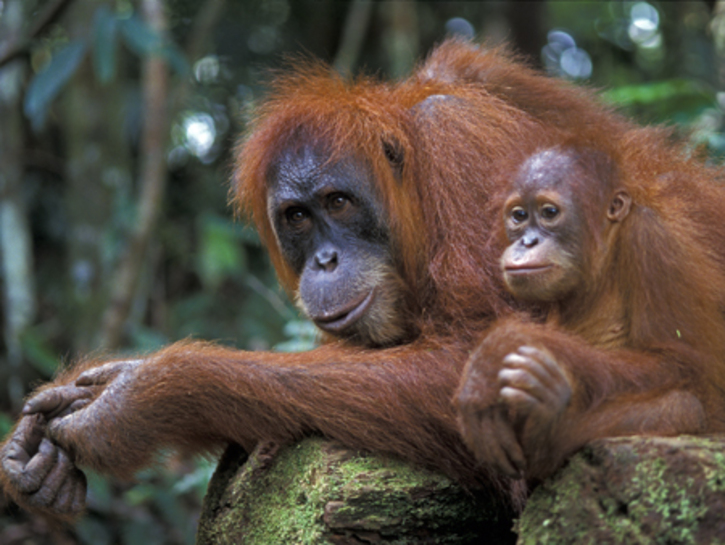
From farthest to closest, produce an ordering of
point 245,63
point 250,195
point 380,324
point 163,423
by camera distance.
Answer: point 245,63, point 250,195, point 380,324, point 163,423

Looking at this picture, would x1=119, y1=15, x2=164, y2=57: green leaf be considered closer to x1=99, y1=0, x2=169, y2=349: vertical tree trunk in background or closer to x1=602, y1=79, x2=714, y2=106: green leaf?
x1=99, y1=0, x2=169, y2=349: vertical tree trunk in background

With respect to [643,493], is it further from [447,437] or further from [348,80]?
[348,80]

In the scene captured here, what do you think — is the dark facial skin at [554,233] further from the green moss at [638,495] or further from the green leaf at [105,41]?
the green leaf at [105,41]

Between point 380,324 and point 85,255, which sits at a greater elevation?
point 380,324

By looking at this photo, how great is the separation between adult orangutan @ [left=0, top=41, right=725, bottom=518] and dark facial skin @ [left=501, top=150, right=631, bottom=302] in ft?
0.55

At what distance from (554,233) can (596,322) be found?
30 cm

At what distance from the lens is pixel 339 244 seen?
3.07m

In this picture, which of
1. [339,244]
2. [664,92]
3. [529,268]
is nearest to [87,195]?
[339,244]

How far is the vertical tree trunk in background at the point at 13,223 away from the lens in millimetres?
6406

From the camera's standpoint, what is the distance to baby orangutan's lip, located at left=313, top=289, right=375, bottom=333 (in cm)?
297

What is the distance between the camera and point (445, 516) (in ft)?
8.36

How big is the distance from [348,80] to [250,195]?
0.67 metres

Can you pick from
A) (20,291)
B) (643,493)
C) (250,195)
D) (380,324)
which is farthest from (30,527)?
(643,493)

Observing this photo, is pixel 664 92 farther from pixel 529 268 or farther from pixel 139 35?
pixel 529 268
